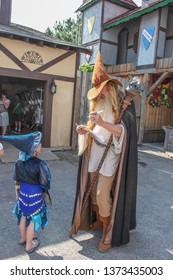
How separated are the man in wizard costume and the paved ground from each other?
22cm

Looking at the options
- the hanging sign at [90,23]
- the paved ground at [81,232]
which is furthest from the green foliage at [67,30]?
the paved ground at [81,232]

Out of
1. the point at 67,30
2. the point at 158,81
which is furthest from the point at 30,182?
the point at 67,30

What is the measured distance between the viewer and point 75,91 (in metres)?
8.58

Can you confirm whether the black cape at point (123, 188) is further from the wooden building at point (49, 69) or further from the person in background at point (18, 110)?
the person in background at point (18, 110)

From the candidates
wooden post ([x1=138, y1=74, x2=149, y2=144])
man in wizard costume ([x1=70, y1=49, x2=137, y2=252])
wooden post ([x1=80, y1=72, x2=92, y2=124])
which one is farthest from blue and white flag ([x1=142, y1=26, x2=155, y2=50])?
man in wizard costume ([x1=70, y1=49, x2=137, y2=252])

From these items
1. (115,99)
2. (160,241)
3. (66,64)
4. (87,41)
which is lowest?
(160,241)

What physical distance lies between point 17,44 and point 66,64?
165 centimetres

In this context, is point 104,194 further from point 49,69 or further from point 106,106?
point 49,69

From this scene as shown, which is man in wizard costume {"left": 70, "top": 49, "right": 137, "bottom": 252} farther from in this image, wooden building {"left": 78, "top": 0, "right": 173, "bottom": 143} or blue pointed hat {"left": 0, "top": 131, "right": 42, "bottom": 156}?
wooden building {"left": 78, "top": 0, "right": 173, "bottom": 143}

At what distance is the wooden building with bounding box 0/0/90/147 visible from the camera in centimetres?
729

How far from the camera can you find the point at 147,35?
34.9 ft

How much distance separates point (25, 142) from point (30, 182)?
434mm
